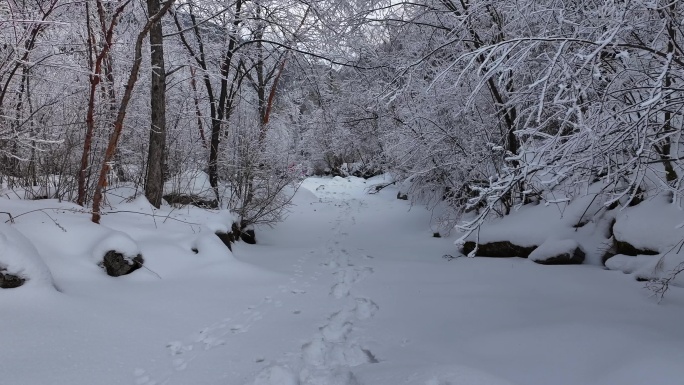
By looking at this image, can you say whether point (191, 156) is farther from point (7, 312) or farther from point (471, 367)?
point (471, 367)

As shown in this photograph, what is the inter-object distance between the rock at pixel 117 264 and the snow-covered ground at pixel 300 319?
0.10m

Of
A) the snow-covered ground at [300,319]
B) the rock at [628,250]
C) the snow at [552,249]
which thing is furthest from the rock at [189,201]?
the rock at [628,250]

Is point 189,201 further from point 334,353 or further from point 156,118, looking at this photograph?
point 334,353

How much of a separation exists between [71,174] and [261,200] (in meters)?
3.09

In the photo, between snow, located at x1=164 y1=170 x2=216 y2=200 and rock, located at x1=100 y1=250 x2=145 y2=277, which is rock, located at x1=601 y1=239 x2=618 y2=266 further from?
snow, located at x1=164 y1=170 x2=216 y2=200

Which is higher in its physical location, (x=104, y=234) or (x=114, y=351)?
(x=104, y=234)

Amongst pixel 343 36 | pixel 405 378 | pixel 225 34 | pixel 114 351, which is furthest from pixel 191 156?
pixel 405 378

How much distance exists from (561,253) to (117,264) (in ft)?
16.6

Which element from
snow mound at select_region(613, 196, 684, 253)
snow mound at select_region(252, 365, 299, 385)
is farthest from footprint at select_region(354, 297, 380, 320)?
snow mound at select_region(613, 196, 684, 253)

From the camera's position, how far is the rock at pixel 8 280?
2878 mm

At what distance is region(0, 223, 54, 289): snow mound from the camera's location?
2.92 meters

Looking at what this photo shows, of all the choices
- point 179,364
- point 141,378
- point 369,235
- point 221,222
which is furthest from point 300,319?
point 369,235

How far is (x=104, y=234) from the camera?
3.99m

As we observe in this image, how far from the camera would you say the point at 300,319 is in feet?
11.6
